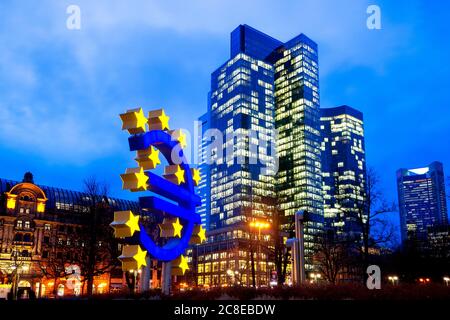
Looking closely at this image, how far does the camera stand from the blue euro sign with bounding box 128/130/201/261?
66.6ft

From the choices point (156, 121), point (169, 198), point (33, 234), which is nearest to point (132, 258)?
point (169, 198)

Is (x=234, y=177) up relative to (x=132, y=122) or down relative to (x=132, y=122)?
up

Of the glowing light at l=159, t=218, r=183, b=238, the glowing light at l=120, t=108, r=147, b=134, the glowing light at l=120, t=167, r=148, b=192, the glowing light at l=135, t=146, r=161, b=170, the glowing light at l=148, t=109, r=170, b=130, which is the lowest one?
the glowing light at l=159, t=218, r=183, b=238

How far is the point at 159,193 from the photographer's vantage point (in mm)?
22062

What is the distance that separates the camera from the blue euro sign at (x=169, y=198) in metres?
20.3

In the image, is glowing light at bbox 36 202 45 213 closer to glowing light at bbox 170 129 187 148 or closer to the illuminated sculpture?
the illuminated sculpture

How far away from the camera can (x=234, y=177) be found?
7510 inches

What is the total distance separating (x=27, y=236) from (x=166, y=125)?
3169 inches

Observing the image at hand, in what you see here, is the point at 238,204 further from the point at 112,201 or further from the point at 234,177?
the point at 112,201

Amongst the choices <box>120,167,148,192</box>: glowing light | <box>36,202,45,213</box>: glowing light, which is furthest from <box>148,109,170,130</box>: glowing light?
<box>36,202,45,213</box>: glowing light

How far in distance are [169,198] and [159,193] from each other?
1336 mm

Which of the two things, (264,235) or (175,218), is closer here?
(175,218)

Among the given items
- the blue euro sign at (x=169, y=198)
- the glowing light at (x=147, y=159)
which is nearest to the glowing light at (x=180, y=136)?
the blue euro sign at (x=169, y=198)
